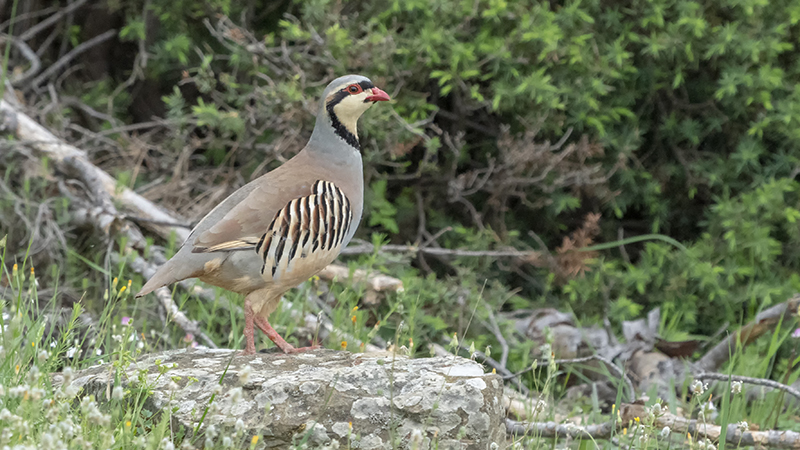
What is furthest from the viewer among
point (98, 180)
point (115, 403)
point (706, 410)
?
point (98, 180)

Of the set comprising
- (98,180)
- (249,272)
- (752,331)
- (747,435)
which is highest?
(249,272)

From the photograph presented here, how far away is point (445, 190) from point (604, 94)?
1281mm

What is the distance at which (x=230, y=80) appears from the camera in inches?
232

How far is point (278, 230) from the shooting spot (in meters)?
3.15

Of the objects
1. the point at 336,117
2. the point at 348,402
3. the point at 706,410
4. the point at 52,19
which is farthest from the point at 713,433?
the point at 52,19

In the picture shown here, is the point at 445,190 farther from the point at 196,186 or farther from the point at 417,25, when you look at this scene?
the point at 196,186

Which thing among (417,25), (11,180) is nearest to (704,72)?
(417,25)

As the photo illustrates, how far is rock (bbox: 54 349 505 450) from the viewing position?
250 cm

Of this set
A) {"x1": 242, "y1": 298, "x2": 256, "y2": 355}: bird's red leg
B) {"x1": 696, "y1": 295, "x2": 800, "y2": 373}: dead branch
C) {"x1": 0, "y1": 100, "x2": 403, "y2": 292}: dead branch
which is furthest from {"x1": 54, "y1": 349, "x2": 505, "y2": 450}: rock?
{"x1": 696, "y1": 295, "x2": 800, "y2": 373}: dead branch

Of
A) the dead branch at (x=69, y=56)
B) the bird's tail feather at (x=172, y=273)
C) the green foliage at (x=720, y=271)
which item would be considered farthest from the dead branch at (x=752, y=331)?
the dead branch at (x=69, y=56)

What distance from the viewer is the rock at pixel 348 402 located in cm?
250

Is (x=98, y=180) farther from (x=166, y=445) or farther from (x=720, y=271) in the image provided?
(x=720, y=271)

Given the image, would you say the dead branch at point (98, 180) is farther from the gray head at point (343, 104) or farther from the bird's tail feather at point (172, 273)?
the bird's tail feather at point (172, 273)

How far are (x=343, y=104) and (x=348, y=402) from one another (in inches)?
54.5
